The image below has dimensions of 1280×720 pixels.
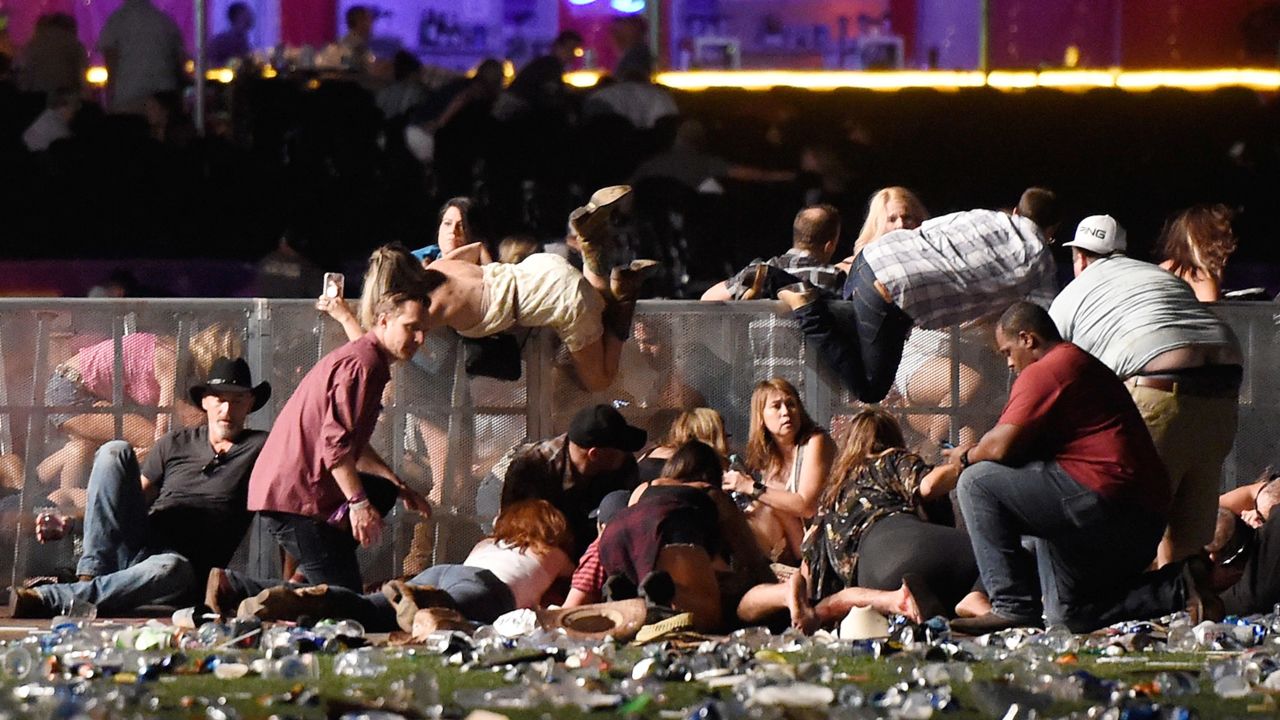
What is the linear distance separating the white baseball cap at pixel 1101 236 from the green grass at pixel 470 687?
1.96m

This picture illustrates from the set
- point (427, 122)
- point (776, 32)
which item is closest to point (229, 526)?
point (427, 122)

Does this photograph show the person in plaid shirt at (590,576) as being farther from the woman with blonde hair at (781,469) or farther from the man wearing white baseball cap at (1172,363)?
the man wearing white baseball cap at (1172,363)

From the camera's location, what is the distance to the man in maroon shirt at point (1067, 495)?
779 cm

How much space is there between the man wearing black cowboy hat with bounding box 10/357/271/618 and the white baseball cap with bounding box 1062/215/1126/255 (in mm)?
3507

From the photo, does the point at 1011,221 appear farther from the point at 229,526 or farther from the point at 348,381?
the point at 229,526

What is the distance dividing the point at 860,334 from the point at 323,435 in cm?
231

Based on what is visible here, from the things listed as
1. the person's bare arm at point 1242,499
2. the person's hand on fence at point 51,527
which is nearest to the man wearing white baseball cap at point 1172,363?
the person's bare arm at point 1242,499

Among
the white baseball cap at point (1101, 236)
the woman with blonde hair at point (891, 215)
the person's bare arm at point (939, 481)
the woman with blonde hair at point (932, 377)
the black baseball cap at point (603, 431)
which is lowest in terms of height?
the person's bare arm at point (939, 481)

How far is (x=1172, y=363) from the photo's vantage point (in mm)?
8352

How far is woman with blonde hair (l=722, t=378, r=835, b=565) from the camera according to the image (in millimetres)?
8773

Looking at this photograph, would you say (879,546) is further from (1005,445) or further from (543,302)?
(543,302)

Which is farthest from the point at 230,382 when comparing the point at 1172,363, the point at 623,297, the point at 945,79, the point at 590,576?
the point at 945,79

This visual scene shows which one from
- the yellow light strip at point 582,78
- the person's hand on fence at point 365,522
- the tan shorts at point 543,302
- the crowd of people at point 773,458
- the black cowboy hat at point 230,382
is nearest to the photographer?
the crowd of people at point 773,458

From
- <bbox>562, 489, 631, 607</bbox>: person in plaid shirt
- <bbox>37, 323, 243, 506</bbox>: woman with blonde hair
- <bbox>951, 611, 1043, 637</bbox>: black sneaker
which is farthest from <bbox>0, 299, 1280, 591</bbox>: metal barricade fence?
<bbox>951, 611, 1043, 637</bbox>: black sneaker
